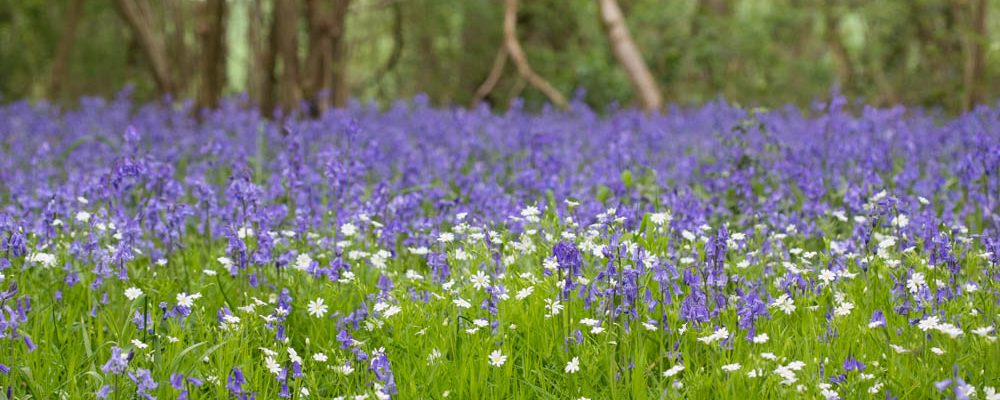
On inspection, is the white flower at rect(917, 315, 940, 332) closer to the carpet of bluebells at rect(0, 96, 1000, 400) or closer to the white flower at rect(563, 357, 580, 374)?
the carpet of bluebells at rect(0, 96, 1000, 400)

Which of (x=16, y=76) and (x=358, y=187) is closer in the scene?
(x=358, y=187)

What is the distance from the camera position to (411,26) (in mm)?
21438

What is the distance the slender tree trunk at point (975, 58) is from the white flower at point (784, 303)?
9.11 m

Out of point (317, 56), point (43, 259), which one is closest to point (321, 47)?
point (317, 56)

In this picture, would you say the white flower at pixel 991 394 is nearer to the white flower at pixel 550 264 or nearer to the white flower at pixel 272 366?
the white flower at pixel 550 264

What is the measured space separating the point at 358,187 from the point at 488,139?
11.2 feet

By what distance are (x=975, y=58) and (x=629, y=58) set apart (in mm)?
4566

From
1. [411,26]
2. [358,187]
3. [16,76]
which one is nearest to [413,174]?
[358,187]

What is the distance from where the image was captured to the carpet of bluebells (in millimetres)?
3254

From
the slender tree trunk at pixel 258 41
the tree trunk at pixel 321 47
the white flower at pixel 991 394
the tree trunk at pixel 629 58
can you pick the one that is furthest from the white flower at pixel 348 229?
the tree trunk at pixel 629 58

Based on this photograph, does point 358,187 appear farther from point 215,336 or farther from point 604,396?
point 604,396

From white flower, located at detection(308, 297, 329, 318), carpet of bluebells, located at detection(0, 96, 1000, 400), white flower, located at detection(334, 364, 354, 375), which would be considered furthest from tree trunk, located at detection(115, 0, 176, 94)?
white flower, located at detection(334, 364, 354, 375)

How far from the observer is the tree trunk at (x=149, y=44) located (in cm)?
1338

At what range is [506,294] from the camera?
12.1 feet
